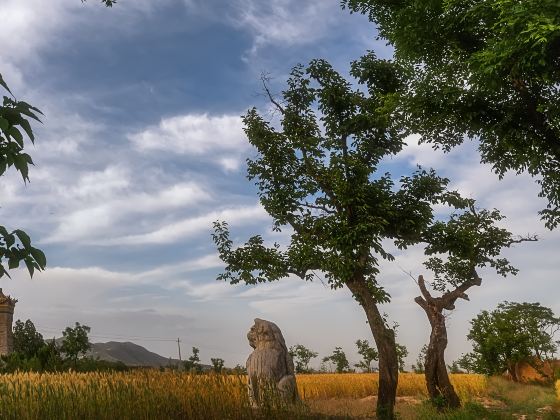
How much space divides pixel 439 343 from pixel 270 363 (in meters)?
11.9

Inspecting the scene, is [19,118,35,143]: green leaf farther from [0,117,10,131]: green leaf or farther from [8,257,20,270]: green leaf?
[8,257,20,270]: green leaf

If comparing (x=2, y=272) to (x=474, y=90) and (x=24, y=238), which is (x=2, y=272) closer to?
(x=24, y=238)

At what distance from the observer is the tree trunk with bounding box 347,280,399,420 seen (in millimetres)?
17766

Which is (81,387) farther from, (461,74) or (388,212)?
(461,74)

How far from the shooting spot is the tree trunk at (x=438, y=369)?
1989 cm

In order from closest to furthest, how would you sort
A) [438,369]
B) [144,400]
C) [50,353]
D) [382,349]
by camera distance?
1. [144,400]
2. [382,349]
3. [438,369]
4. [50,353]

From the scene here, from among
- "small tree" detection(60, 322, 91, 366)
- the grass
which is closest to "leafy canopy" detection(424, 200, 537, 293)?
the grass

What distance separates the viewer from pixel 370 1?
18.1 metres

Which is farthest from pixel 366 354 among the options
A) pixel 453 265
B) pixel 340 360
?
pixel 453 265

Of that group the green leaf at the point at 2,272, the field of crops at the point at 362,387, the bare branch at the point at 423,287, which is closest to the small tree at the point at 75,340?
the field of crops at the point at 362,387

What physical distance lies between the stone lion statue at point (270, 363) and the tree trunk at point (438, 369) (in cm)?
1106

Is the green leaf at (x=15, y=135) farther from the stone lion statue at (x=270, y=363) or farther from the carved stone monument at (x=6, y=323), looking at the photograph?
the carved stone monument at (x=6, y=323)

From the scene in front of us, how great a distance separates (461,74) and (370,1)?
4.38 metres

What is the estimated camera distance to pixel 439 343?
20.4 metres
